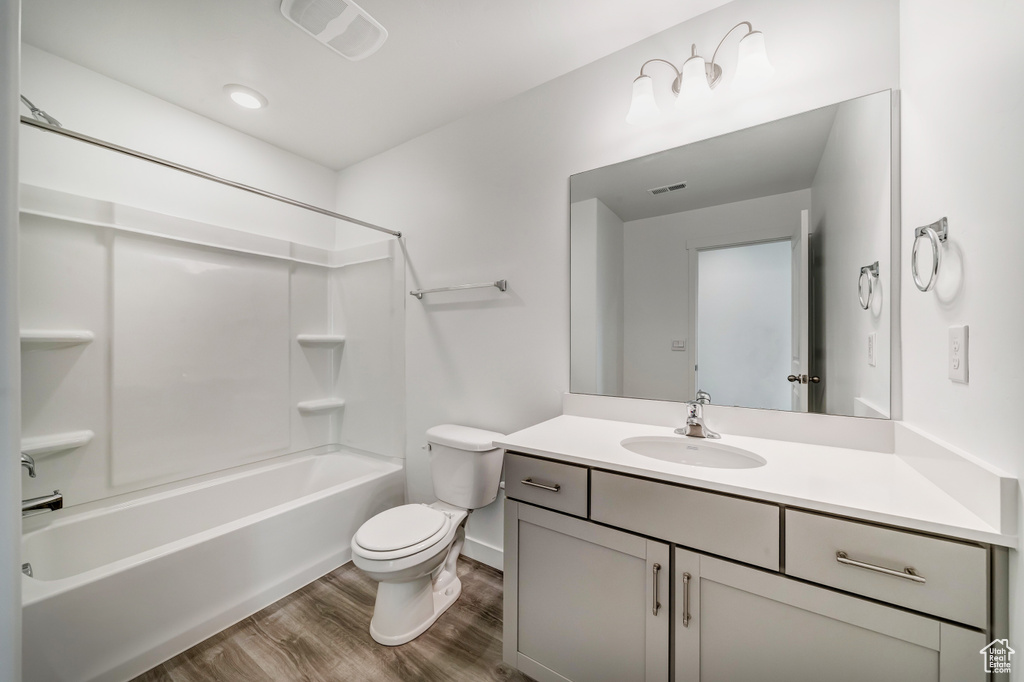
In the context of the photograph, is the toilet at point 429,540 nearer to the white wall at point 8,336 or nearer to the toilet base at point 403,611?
the toilet base at point 403,611

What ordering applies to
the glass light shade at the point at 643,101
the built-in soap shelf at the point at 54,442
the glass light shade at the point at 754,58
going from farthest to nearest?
1. the built-in soap shelf at the point at 54,442
2. the glass light shade at the point at 643,101
3. the glass light shade at the point at 754,58

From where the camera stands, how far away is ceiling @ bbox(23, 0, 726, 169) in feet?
4.95

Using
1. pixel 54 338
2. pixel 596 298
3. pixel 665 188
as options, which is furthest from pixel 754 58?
pixel 54 338

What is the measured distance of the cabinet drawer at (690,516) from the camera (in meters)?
0.94

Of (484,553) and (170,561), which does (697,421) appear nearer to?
(484,553)

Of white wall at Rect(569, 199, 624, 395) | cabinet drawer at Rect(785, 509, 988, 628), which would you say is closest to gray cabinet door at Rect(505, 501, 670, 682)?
cabinet drawer at Rect(785, 509, 988, 628)

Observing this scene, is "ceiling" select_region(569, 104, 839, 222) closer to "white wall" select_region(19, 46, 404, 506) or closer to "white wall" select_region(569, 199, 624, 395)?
"white wall" select_region(569, 199, 624, 395)

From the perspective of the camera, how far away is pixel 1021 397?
0.68 m

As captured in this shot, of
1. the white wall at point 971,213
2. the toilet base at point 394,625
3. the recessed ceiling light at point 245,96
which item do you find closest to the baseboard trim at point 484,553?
the toilet base at point 394,625

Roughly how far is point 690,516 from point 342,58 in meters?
2.27

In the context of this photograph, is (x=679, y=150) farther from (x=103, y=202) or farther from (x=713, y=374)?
(x=103, y=202)

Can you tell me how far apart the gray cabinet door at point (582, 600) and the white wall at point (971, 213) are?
676 mm

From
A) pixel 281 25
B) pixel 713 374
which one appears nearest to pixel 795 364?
pixel 713 374

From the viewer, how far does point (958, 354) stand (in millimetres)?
875
